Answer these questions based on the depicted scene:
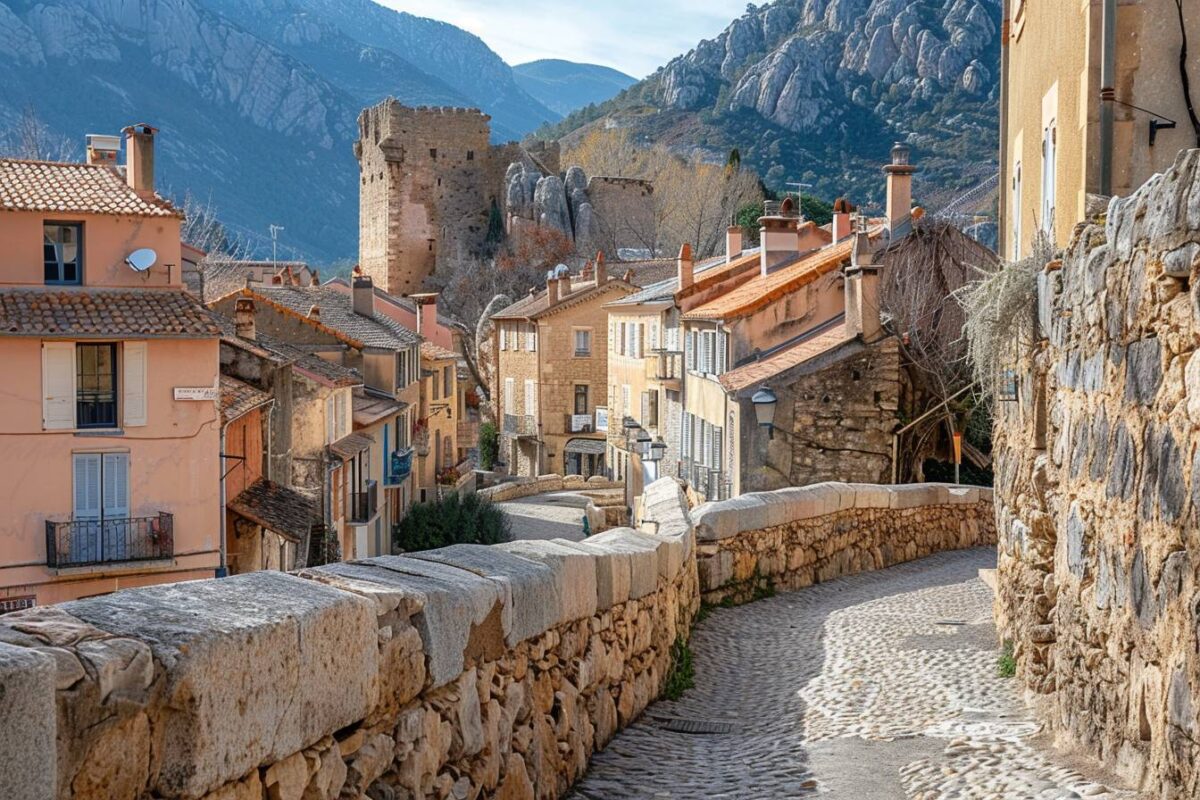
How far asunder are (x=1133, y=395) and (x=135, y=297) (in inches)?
811

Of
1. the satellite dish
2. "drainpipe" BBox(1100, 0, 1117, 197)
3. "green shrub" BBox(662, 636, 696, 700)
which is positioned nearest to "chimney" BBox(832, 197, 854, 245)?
the satellite dish

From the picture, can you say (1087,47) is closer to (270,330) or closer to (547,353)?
(270,330)

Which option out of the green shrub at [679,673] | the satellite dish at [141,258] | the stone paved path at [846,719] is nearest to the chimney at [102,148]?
the satellite dish at [141,258]

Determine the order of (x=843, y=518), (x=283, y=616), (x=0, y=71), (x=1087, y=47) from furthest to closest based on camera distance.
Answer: (x=0, y=71) < (x=843, y=518) < (x=1087, y=47) < (x=283, y=616)

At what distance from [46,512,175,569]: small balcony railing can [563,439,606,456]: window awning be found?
29838mm

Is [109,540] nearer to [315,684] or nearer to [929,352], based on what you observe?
[929,352]

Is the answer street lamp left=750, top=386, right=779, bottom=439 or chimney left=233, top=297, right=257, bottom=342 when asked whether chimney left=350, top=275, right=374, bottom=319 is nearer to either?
chimney left=233, top=297, right=257, bottom=342

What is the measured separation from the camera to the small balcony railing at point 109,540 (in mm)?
22484

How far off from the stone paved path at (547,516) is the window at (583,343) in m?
7.73

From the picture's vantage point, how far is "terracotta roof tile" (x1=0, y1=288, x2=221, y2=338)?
2258 cm

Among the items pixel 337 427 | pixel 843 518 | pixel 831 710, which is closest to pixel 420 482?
pixel 337 427

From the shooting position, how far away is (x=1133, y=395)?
645 cm

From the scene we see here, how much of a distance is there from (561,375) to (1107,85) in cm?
4328

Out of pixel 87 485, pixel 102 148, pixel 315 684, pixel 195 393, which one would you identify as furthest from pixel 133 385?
pixel 315 684
